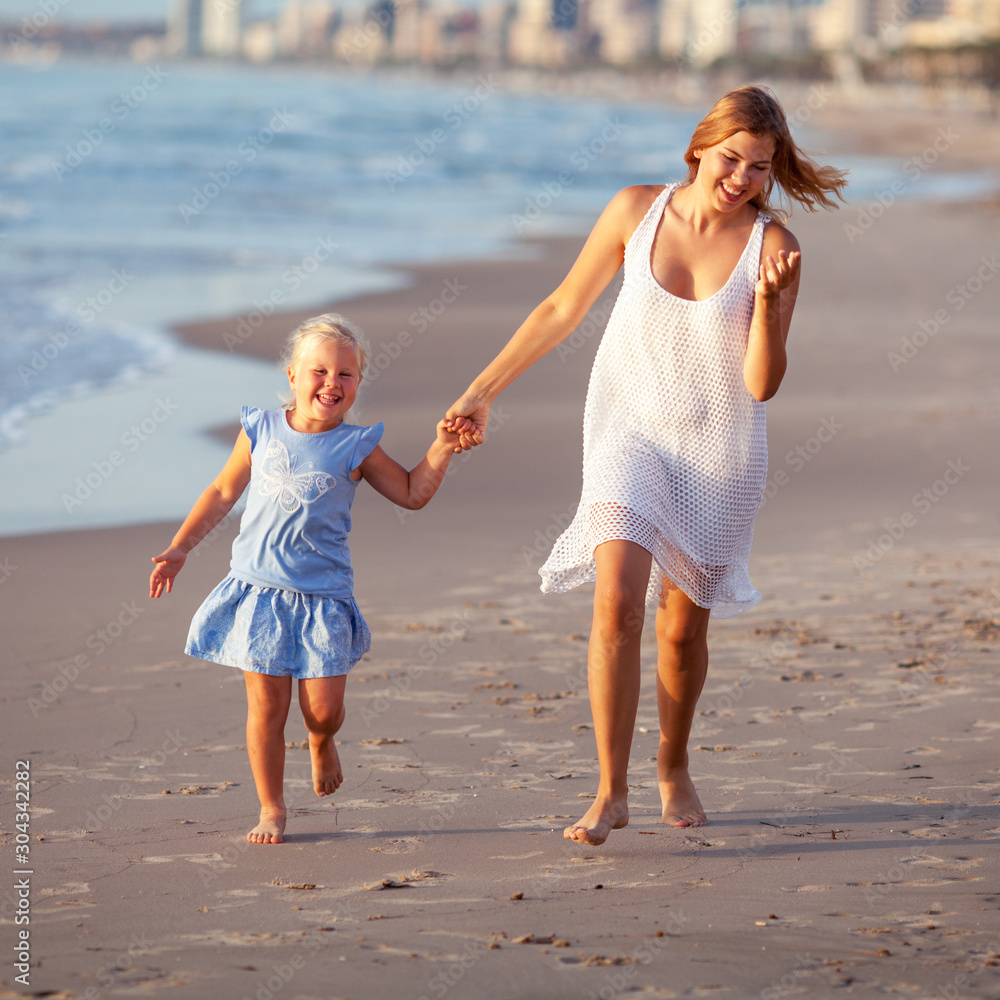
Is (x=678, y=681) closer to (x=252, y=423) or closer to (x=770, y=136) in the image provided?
(x=252, y=423)

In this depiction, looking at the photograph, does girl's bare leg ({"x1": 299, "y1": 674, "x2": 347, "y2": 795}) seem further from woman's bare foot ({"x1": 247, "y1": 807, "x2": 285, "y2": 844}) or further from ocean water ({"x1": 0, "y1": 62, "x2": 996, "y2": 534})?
ocean water ({"x1": 0, "y1": 62, "x2": 996, "y2": 534})

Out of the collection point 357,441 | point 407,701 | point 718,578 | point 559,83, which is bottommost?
point 407,701

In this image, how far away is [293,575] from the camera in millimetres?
3486

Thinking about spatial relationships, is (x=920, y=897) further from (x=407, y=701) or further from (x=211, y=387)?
(x=211, y=387)

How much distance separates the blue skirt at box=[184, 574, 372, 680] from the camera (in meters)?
3.45

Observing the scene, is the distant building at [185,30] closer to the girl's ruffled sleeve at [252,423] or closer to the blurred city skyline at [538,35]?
the blurred city skyline at [538,35]

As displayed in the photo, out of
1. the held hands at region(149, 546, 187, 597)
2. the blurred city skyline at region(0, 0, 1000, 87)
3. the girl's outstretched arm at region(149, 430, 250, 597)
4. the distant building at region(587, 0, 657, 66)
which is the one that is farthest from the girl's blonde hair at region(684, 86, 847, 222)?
the distant building at region(587, 0, 657, 66)

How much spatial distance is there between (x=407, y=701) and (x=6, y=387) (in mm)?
6200

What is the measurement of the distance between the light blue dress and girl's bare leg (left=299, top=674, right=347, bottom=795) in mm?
41

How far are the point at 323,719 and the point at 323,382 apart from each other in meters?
0.86

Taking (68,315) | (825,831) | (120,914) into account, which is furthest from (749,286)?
(68,315)

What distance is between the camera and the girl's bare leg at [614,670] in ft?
11.1

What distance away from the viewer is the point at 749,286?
3.53m

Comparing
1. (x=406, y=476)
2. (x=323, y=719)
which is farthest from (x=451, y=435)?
(x=323, y=719)
